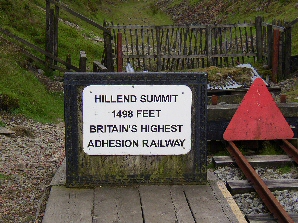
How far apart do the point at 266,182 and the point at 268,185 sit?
0.14m

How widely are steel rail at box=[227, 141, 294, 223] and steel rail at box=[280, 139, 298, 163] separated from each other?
0.72 m

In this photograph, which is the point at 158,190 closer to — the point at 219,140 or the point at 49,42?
the point at 219,140

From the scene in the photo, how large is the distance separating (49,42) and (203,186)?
10.3 meters

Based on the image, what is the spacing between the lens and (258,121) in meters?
9.06

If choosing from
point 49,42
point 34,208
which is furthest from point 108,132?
point 49,42

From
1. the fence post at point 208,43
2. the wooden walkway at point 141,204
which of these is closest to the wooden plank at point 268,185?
the wooden walkway at point 141,204

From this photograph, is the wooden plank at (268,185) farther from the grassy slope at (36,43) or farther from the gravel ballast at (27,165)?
the grassy slope at (36,43)

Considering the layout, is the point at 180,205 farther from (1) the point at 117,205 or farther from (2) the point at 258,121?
(2) the point at 258,121

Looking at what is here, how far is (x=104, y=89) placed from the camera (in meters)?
5.60

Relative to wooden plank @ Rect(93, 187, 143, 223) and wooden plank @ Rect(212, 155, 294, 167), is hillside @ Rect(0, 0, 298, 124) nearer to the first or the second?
wooden plank @ Rect(212, 155, 294, 167)

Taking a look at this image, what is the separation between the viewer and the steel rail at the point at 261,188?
6098 millimetres

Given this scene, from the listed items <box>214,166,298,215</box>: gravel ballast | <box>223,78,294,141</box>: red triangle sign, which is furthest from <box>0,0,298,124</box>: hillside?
<box>214,166,298,215</box>: gravel ballast

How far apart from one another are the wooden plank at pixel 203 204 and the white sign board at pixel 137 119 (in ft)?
1.20

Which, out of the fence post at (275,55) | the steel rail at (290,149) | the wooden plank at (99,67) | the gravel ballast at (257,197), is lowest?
the gravel ballast at (257,197)
